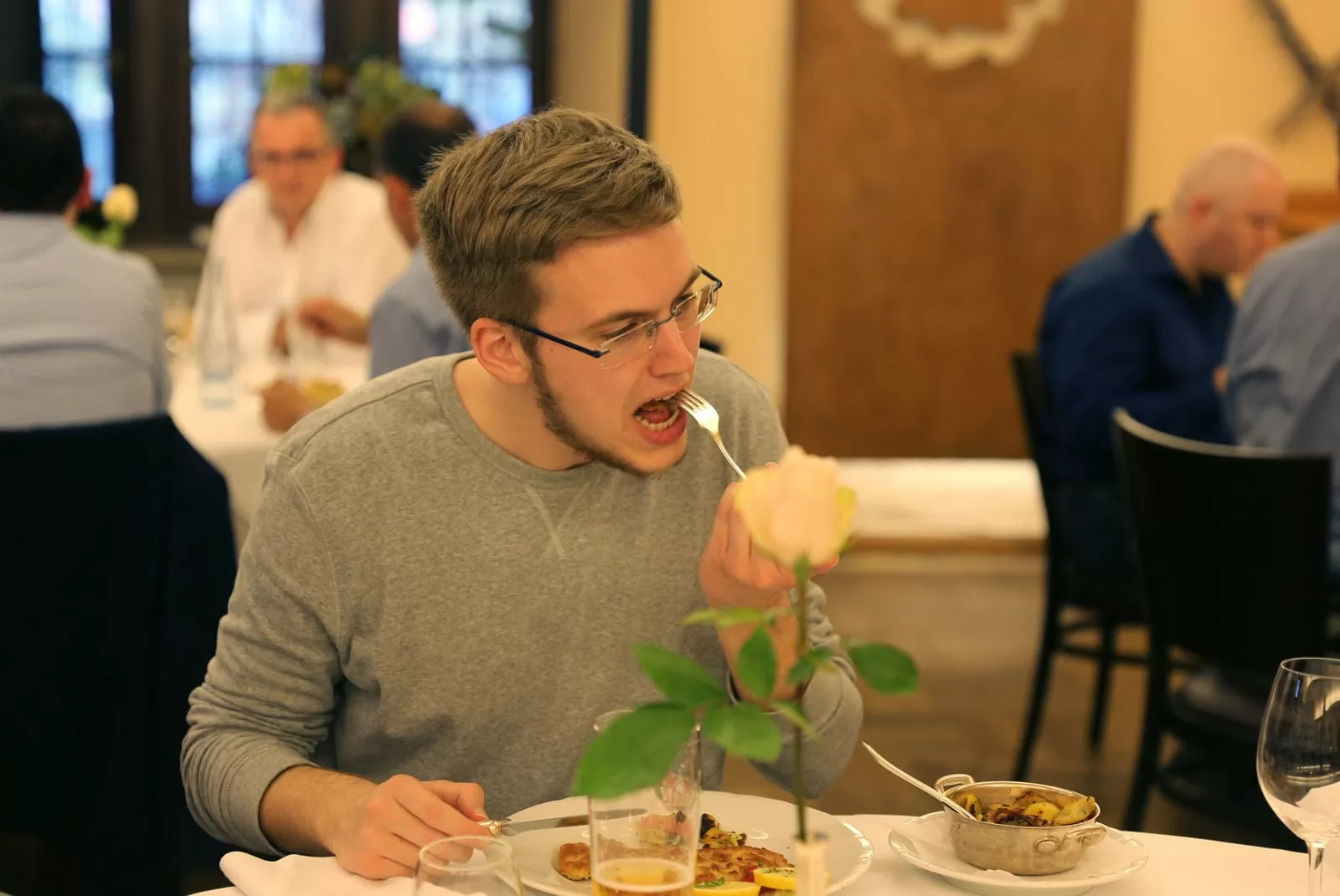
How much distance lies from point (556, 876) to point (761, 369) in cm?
592

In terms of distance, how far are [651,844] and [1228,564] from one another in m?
1.78

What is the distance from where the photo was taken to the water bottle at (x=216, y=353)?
11.2 ft

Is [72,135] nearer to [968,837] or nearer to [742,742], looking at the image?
[968,837]

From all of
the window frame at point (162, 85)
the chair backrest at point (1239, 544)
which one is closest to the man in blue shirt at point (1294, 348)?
the chair backrest at point (1239, 544)

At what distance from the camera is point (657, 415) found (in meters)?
1.42

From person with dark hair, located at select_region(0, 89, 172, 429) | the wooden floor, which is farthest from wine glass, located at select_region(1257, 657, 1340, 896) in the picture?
person with dark hair, located at select_region(0, 89, 172, 429)

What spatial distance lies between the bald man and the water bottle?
1.80m

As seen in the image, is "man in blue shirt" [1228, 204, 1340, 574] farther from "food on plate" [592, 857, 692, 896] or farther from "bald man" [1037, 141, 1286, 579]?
"food on plate" [592, 857, 692, 896]

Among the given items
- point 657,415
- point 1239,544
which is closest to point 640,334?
point 657,415

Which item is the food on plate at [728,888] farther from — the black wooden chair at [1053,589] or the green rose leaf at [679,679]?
the black wooden chair at [1053,589]

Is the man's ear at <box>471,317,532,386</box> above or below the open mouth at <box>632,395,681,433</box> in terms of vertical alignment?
above

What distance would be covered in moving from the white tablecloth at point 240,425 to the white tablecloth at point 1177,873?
66.2 inches

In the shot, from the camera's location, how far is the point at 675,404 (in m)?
1.44

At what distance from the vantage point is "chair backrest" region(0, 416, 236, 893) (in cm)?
204
